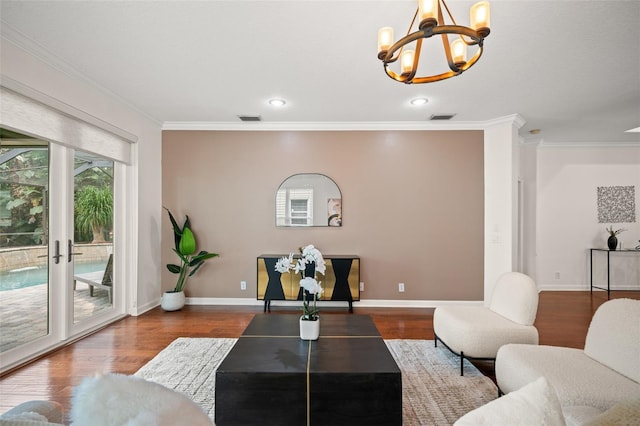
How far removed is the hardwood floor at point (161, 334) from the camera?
2.34 meters

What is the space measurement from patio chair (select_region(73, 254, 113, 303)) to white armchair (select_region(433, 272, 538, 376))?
3722mm

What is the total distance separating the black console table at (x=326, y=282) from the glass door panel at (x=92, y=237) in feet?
6.03

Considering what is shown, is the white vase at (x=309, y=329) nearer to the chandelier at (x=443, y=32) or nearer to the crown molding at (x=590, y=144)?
the chandelier at (x=443, y=32)

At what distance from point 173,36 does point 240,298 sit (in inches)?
134

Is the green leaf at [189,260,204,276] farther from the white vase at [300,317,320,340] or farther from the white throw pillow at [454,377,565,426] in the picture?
the white throw pillow at [454,377,565,426]

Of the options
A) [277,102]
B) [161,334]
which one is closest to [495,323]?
[277,102]

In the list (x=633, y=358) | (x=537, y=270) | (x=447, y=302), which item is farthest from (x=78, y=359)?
(x=537, y=270)

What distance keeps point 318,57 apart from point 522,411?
2.72 meters

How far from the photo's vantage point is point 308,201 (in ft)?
14.9

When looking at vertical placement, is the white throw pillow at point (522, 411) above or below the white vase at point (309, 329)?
above

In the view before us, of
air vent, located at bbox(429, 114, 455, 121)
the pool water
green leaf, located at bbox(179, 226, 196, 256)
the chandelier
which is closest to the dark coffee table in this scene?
the chandelier

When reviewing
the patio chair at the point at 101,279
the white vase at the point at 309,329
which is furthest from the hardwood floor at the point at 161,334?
the white vase at the point at 309,329

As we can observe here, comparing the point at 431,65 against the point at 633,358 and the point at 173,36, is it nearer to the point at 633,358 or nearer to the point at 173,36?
the point at 173,36

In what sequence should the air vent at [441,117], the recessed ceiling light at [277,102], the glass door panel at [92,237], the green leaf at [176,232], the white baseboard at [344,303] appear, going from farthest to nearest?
the white baseboard at [344,303] → the green leaf at [176,232] → the air vent at [441,117] → the recessed ceiling light at [277,102] → the glass door panel at [92,237]
